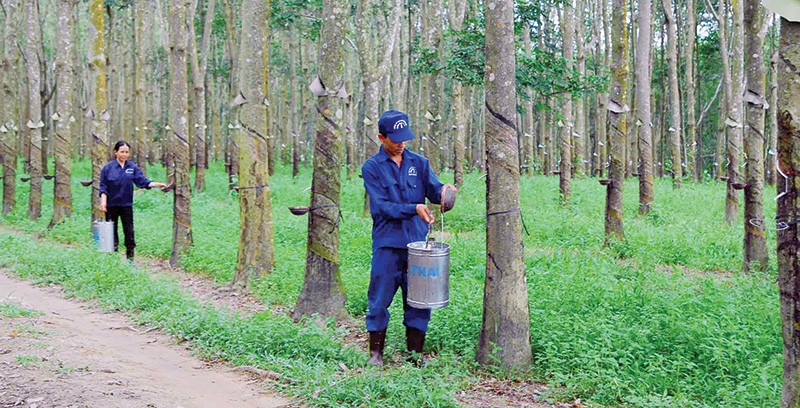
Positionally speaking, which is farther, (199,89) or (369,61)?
(199,89)

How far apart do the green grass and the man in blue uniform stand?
33 cm

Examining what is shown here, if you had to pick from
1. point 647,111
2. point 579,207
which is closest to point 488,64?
point 647,111

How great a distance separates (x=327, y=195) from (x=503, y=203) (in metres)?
2.07

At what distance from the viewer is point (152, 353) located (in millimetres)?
5465

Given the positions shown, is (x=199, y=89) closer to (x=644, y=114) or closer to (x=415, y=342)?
(x=644, y=114)

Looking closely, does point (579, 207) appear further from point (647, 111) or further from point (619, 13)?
point (619, 13)

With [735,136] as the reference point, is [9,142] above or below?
above

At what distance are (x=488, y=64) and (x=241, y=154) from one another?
13.2 ft

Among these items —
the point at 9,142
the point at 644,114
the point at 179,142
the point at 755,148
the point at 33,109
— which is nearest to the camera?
the point at 755,148

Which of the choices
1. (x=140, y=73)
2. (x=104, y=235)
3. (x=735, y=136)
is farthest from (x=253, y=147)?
(x=140, y=73)

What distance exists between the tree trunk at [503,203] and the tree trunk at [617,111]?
15.9ft

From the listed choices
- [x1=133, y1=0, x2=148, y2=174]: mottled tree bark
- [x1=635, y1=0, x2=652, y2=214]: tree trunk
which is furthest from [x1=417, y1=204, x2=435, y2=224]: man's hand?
[x1=133, y1=0, x2=148, y2=174]: mottled tree bark

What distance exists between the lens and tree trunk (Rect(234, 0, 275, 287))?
7.82 meters

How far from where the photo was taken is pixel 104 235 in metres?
9.20
